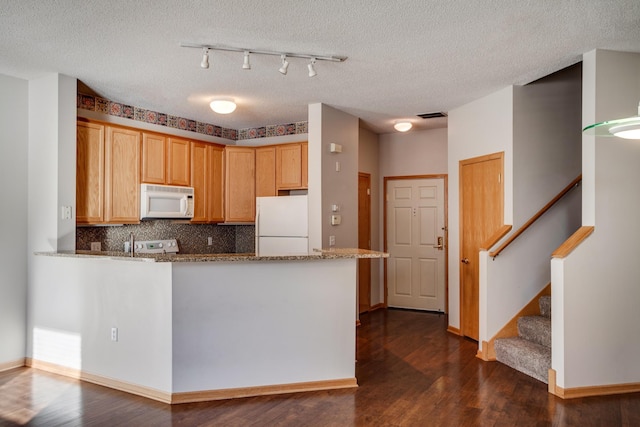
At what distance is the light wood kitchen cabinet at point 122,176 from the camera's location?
15.3 feet

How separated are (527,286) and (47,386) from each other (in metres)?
4.34

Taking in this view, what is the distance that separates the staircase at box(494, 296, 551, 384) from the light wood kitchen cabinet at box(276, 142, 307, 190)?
2900 mm

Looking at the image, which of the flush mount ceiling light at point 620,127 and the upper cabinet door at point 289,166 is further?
the upper cabinet door at point 289,166

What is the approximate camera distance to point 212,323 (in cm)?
329

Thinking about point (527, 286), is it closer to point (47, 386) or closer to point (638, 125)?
point (638, 125)

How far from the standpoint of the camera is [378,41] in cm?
327

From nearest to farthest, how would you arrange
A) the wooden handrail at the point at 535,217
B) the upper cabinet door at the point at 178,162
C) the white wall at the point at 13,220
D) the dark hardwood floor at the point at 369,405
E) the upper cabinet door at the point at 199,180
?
the dark hardwood floor at the point at 369,405
the white wall at the point at 13,220
the wooden handrail at the point at 535,217
the upper cabinet door at the point at 178,162
the upper cabinet door at the point at 199,180

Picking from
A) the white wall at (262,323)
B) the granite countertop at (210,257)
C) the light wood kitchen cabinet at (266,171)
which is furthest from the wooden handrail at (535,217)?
the light wood kitchen cabinet at (266,171)

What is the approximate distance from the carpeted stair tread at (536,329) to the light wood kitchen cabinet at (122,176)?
13.6ft

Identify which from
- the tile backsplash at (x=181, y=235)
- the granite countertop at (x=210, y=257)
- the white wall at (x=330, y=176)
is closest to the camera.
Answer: the granite countertop at (x=210, y=257)

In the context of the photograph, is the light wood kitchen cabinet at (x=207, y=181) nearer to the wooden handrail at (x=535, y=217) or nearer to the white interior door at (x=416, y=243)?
the white interior door at (x=416, y=243)

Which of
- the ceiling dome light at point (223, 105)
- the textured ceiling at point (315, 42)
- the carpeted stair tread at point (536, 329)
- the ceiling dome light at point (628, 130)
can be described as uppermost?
the textured ceiling at point (315, 42)

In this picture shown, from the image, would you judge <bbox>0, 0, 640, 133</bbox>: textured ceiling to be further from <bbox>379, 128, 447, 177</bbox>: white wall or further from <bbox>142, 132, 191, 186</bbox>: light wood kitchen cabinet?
<bbox>379, 128, 447, 177</bbox>: white wall

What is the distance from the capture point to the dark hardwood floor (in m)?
2.93
